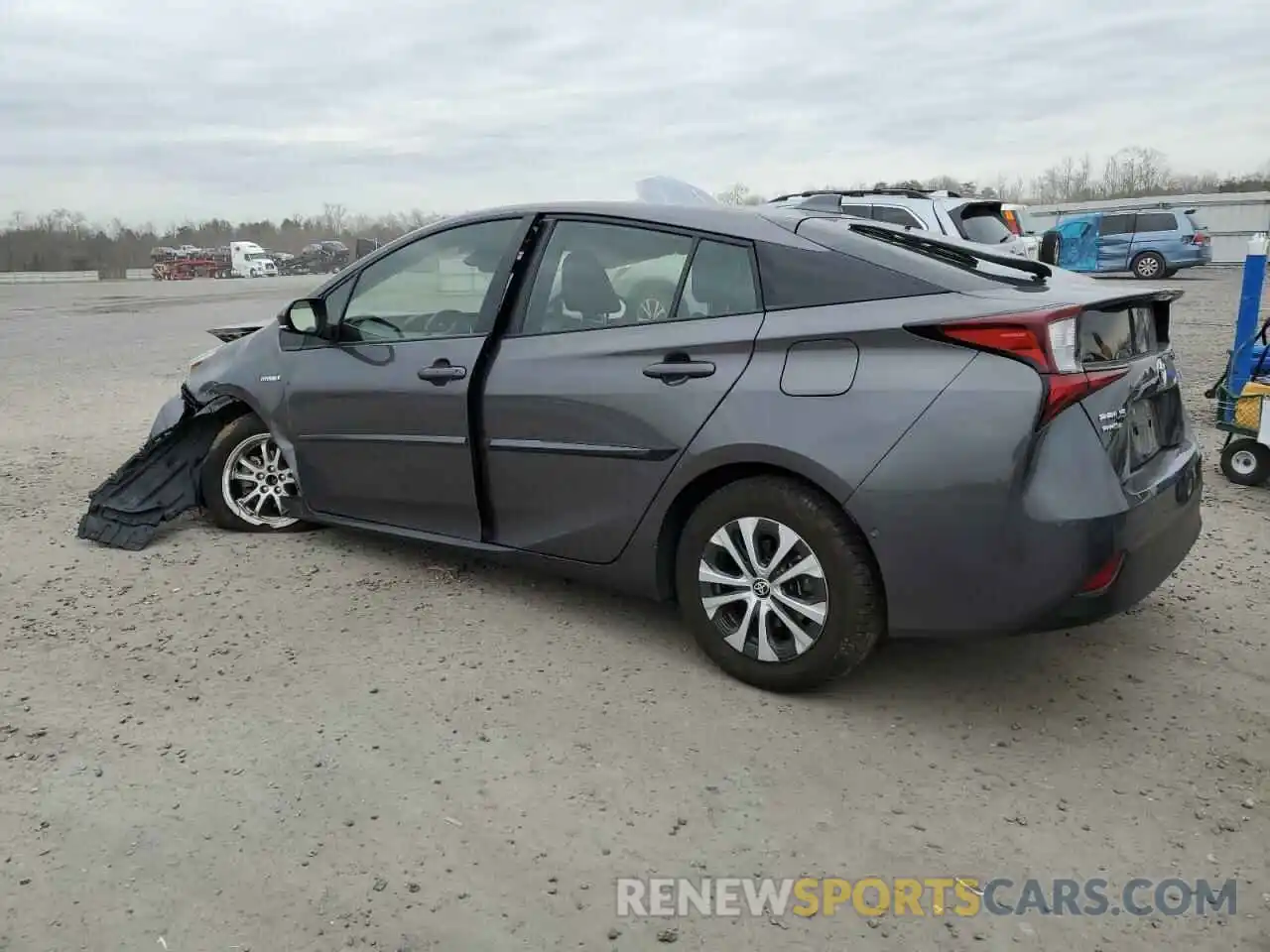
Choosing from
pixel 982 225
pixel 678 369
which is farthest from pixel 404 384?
pixel 982 225

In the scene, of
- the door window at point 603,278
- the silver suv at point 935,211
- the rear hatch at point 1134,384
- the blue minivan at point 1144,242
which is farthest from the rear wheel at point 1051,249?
the blue minivan at point 1144,242

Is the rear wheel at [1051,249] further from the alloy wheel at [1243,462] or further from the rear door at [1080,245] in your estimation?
the rear door at [1080,245]

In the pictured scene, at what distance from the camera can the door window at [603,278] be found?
3615 millimetres

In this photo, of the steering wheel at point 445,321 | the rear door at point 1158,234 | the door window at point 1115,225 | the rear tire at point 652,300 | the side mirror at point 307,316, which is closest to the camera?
the rear tire at point 652,300

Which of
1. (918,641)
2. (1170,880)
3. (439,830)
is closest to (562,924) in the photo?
(439,830)

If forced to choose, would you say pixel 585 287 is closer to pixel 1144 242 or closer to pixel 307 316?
pixel 307 316

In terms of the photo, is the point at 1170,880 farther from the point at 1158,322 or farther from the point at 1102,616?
the point at 1158,322

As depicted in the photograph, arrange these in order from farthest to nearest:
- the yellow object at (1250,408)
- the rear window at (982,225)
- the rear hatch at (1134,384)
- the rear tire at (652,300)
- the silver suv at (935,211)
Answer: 1. the rear window at (982,225)
2. the silver suv at (935,211)
3. the yellow object at (1250,408)
4. the rear tire at (652,300)
5. the rear hatch at (1134,384)

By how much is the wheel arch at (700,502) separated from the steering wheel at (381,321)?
1.61m

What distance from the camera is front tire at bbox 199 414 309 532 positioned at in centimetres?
507

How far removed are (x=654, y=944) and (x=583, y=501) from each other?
1784 mm

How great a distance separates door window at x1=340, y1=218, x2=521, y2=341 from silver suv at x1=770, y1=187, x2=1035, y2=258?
279 inches

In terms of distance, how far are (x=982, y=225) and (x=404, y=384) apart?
9333mm

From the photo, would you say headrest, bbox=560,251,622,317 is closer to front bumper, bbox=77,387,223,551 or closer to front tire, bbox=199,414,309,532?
front tire, bbox=199,414,309,532
